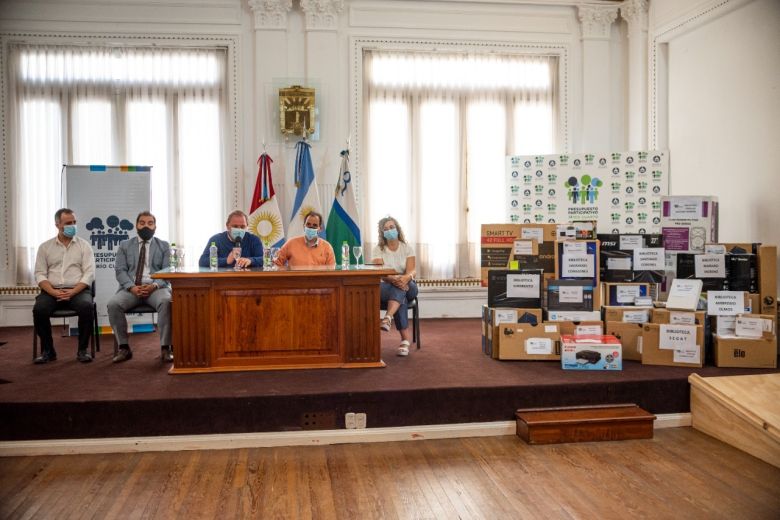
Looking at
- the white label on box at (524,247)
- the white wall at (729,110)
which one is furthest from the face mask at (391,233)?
the white wall at (729,110)

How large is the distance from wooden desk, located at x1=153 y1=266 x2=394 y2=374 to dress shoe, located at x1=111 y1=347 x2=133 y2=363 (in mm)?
767

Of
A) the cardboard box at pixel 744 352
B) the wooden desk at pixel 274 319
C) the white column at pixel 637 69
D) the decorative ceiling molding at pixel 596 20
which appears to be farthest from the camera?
the decorative ceiling molding at pixel 596 20

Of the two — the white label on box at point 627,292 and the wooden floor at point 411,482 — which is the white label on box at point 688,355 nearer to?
the white label on box at point 627,292

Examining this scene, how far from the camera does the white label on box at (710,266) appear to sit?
4.91 meters

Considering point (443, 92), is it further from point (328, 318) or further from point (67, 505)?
point (67, 505)

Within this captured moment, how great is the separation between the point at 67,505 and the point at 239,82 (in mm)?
5372

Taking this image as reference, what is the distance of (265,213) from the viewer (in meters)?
6.90

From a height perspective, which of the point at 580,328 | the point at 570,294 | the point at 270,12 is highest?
the point at 270,12

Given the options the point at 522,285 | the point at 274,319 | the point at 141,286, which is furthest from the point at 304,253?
the point at 522,285

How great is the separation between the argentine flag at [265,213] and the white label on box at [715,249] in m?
4.14

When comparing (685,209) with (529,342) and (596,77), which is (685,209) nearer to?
(529,342)

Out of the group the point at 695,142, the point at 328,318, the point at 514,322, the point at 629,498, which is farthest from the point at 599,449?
the point at 695,142

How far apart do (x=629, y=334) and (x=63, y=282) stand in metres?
4.53

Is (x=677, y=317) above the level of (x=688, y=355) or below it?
above
